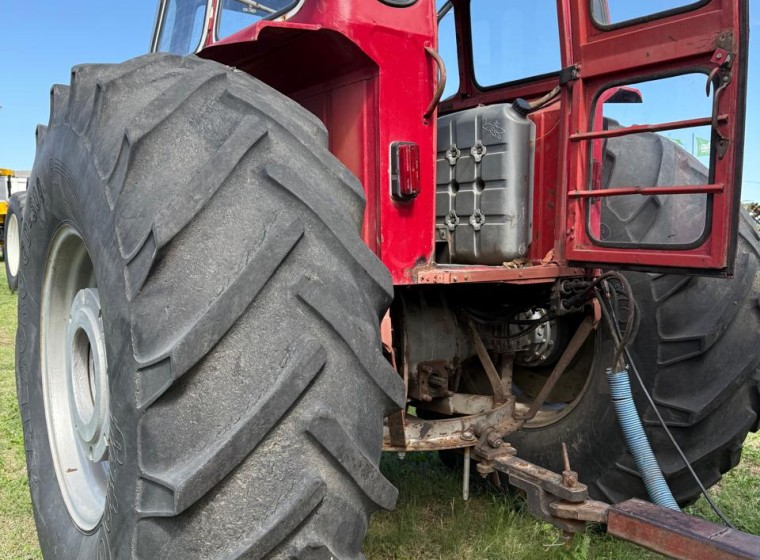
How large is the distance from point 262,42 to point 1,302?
907 cm

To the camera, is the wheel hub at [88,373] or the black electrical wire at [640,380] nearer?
the wheel hub at [88,373]

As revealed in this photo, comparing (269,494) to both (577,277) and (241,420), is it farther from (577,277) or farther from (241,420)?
(577,277)

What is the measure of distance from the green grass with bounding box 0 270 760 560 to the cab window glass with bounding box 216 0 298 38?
77.4 inches

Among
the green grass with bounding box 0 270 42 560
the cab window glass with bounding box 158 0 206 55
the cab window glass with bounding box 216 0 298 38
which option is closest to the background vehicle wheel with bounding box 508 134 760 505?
the cab window glass with bounding box 216 0 298 38

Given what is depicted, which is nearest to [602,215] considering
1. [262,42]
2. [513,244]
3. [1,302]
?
[513,244]

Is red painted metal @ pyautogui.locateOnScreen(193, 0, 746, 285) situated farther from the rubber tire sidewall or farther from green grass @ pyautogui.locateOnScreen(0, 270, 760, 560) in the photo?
green grass @ pyautogui.locateOnScreen(0, 270, 760, 560)

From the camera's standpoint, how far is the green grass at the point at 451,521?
260cm

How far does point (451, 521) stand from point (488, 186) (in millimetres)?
1456

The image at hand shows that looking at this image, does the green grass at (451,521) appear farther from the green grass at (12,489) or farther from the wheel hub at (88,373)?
the wheel hub at (88,373)

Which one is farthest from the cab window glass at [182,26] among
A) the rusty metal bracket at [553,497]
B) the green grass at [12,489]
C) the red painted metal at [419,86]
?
the green grass at [12,489]

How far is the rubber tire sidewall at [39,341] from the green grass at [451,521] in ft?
2.37

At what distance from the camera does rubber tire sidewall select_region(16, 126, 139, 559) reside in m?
1.22

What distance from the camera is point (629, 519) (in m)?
1.70

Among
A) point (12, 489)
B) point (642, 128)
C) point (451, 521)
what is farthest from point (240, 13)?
point (12, 489)
